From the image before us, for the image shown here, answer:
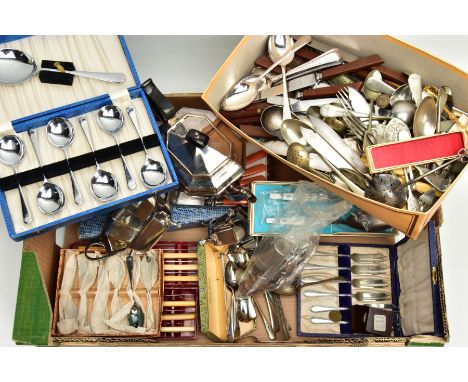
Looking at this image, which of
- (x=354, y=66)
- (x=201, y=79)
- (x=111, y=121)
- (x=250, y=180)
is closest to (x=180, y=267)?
(x=250, y=180)

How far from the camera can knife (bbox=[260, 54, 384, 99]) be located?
1177 millimetres

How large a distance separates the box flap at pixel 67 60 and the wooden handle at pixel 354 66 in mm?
401

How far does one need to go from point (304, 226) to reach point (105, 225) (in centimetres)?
44

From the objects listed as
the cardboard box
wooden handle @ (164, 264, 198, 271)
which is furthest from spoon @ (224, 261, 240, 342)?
the cardboard box

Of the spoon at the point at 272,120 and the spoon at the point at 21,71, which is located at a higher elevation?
the spoon at the point at 21,71

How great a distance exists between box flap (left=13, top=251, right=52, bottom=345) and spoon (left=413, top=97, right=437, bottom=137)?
0.79 meters

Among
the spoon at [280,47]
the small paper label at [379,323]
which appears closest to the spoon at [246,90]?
the spoon at [280,47]

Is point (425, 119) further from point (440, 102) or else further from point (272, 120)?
point (272, 120)

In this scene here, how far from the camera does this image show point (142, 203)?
4.12ft

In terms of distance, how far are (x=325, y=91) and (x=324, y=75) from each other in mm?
43

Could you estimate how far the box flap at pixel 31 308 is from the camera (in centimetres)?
113

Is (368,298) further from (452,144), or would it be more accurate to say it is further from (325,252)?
(452,144)

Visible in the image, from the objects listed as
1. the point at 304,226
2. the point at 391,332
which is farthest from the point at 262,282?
the point at 391,332

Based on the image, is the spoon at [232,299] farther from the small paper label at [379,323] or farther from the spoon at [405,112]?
the spoon at [405,112]
